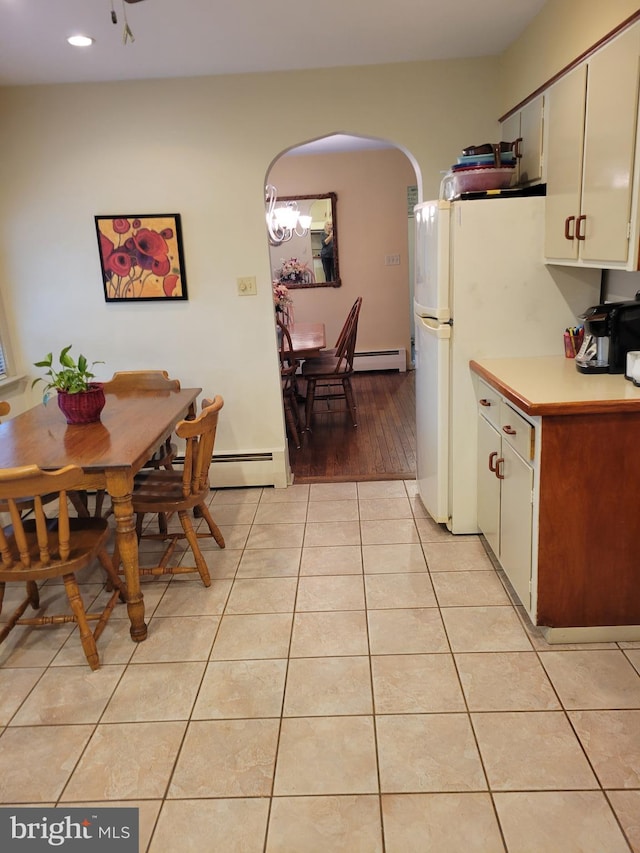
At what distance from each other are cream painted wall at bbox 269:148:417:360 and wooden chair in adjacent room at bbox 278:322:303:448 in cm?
226

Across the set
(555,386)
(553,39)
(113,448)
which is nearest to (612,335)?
(555,386)

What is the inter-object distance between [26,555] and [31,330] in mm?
2128

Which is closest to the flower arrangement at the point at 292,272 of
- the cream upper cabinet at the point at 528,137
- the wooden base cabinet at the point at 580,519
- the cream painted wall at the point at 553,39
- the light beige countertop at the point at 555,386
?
the cream painted wall at the point at 553,39

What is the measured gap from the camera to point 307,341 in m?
5.27

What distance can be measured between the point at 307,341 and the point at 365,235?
2424 mm

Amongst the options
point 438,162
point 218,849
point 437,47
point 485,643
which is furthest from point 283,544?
point 437,47

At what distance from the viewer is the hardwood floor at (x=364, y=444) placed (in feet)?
13.2

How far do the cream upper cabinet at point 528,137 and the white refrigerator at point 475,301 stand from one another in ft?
0.83

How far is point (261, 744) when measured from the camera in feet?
5.99

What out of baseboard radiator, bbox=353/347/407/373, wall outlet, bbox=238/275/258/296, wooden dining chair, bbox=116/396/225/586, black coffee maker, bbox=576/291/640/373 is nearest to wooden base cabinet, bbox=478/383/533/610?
black coffee maker, bbox=576/291/640/373

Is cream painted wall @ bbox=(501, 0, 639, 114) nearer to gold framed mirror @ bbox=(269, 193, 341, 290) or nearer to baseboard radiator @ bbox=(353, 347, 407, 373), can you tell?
gold framed mirror @ bbox=(269, 193, 341, 290)

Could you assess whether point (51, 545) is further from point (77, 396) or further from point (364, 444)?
point (364, 444)

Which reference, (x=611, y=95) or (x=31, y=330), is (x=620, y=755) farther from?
(x=31, y=330)

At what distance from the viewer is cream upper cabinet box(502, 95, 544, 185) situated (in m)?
2.74
